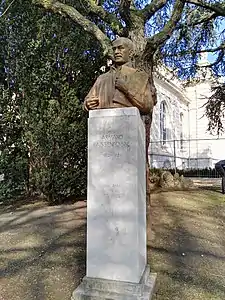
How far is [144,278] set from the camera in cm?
335

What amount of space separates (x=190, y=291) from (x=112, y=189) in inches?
61.7

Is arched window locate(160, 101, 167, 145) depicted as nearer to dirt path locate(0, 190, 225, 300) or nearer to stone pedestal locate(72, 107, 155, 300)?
dirt path locate(0, 190, 225, 300)

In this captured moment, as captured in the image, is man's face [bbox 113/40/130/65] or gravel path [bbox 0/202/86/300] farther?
gravel path [bbox 0/202/86/300]

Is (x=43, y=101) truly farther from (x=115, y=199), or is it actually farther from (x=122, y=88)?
(x=115, y=199)

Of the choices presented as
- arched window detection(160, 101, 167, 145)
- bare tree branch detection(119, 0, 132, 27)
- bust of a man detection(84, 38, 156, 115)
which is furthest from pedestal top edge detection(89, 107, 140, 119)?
arched window detection(160, 101, 167, 145)

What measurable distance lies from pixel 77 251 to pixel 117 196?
6.44ft

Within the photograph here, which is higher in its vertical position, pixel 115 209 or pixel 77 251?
pixel 115 209

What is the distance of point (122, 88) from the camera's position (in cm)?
339

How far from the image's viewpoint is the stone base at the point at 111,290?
3.07 m

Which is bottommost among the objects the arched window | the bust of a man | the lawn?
the lawn

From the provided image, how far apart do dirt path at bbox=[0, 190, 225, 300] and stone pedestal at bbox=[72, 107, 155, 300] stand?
1.79 feet

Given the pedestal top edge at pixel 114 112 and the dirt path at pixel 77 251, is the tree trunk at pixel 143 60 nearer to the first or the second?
the dirt path at pixel 77 251

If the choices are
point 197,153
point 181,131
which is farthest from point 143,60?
point 181,131

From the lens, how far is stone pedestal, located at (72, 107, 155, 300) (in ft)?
10.3
